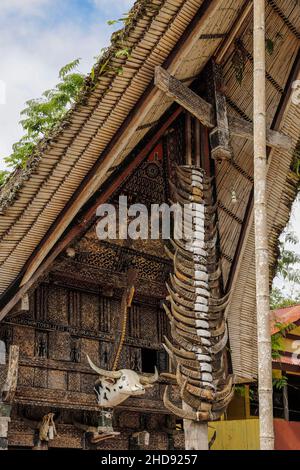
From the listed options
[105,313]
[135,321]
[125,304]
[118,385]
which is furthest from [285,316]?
[118,385]

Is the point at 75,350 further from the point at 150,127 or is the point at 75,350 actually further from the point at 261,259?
the point at 261,259

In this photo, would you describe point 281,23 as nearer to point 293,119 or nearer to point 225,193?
point 293,119

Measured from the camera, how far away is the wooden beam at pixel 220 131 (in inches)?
368

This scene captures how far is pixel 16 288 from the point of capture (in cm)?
1002

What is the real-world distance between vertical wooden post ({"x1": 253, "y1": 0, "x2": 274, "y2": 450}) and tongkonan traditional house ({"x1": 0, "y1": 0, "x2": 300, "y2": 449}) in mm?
1443

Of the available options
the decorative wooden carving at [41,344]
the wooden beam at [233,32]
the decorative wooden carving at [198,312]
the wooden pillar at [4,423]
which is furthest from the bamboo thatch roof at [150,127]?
the wooden pillar at [4,423]

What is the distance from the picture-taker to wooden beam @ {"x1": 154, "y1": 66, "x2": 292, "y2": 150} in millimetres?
8594

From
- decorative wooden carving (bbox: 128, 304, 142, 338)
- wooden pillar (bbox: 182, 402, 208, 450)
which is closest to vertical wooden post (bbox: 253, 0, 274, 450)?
wooden pillar (bbox: 182, 402, 208, 450)

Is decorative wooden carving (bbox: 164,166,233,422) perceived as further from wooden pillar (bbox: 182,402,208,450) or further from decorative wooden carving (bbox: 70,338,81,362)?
decorative wooden carving (bbox: 70,338,81,362)

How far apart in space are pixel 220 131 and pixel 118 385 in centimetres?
342

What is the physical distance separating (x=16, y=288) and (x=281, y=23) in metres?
4.71

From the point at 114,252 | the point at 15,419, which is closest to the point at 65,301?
the point at 114,252

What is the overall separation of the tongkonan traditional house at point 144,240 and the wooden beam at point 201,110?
2 centimetres

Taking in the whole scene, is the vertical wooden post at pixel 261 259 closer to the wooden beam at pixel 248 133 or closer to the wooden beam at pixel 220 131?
the wooden beam at pixel 220 131
